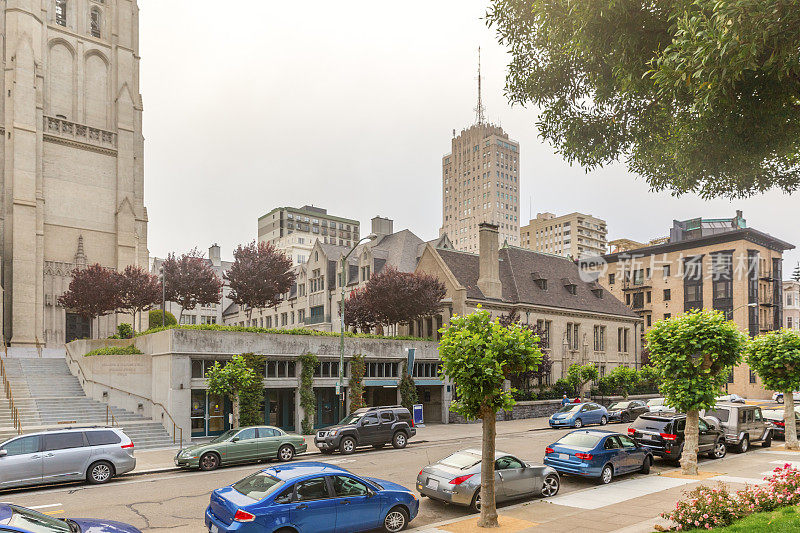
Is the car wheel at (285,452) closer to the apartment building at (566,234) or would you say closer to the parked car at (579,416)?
the parked car at (579,416)

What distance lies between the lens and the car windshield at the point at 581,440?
19469 millimetres

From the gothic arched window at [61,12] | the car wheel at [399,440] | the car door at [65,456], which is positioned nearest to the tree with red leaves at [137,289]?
the car wheel at [399,440]

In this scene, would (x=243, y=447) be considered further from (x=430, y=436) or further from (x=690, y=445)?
(x=690, y=445)

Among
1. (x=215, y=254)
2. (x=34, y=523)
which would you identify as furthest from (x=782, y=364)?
(x=215, y=254)

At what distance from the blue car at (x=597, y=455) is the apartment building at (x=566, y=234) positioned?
469 ft

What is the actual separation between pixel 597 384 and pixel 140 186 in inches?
1836

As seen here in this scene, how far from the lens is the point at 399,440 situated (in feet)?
92.3

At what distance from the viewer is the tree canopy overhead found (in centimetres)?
787

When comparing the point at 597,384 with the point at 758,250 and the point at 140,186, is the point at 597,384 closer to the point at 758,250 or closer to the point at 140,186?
the point at 758,250

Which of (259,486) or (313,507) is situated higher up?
(259,486)

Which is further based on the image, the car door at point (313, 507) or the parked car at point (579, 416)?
the parked car at point (579, 416)

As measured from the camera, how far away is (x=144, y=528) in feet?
45.1

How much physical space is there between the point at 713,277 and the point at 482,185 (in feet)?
305

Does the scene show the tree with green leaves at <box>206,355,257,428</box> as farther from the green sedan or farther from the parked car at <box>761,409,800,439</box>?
the parked car at <box>761,409,800,439</box>
